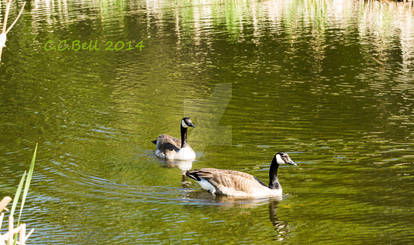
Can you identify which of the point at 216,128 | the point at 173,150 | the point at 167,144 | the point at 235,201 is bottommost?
the point at 216,128

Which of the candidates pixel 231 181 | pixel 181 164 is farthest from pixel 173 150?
pixel 231 181

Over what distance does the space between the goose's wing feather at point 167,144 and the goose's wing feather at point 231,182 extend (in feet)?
8.38

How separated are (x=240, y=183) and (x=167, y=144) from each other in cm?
345

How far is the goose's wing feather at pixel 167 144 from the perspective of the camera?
15180 millimetres

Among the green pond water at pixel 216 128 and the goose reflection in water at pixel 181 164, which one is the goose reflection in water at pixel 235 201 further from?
the goose reflection in water at pixel 181 164

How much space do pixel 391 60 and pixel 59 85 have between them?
13.8 metres

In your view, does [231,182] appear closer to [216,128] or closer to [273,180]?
[273,180]

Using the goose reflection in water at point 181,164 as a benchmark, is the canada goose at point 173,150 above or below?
above

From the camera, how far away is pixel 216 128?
1827 cm

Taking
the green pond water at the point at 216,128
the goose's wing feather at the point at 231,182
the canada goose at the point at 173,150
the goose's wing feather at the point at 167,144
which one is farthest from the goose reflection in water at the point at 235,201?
the goose's wing feather at the point at 167,144

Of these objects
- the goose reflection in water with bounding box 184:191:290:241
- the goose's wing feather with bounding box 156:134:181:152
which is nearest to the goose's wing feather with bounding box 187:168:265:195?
the goose reflection in water with bounding box 184:191:290:241

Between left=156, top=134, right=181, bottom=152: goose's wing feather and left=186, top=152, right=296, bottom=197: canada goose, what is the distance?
2507mm

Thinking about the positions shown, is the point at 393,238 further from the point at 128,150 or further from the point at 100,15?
the point at 100,15

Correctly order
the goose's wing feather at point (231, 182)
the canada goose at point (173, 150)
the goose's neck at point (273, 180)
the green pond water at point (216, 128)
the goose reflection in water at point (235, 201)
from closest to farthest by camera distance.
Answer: the green pond water at point (216, 128), the goose reflection in water at point (235, 201), the goose's wing feather at point (231, 182), the goose's neck at point (273, 180), the canada goose at point (173, 150)
